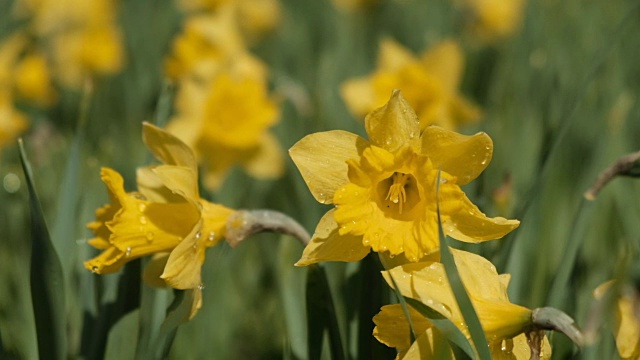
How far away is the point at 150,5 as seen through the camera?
15.5 ft

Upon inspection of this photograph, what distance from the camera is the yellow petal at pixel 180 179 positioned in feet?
4.00

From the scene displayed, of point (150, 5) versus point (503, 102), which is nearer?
point (503, 102)

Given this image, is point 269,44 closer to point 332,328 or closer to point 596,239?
point 596,239

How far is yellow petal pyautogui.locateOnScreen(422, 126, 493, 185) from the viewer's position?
1104 mm

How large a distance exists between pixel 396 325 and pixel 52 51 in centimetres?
344

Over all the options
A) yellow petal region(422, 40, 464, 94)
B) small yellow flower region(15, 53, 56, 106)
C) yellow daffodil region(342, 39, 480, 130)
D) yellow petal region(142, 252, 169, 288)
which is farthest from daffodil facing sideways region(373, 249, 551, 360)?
small yellow flower region(15, 53, 56, 106)

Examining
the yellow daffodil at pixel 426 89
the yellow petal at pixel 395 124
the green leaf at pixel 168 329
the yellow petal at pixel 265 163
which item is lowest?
the yellow petal at pixel 265 163

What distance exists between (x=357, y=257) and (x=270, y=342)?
2.95ft

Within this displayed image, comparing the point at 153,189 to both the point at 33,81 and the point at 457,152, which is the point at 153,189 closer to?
the point at 457,152

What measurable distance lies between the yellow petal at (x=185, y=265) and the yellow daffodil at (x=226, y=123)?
1.55 m

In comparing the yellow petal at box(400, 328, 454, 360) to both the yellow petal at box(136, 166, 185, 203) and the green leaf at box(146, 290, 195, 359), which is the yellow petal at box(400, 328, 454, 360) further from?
the yellow petal at box(136, 166, 185, 203)

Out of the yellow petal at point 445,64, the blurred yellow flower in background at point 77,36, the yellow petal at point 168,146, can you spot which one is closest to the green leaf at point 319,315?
the yellow petal at point 168,146

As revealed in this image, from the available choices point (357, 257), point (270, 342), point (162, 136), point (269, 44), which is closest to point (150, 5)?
point (269, 44)

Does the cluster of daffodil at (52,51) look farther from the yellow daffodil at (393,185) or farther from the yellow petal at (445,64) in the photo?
the yellow daffodil at (393,185)
